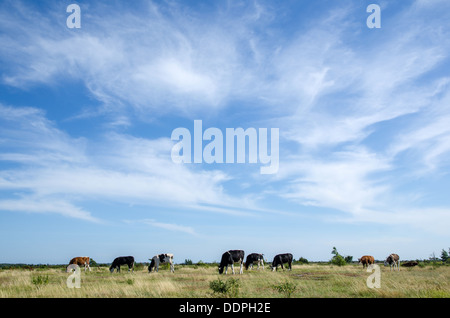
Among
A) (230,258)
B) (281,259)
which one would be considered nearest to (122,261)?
(230,258)

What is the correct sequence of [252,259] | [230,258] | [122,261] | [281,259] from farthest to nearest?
[252,259]
[122,261]
[281,259]
[230,258]

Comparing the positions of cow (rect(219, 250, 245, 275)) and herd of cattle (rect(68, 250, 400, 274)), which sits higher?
cow (rect(219, 250, 245, 275))

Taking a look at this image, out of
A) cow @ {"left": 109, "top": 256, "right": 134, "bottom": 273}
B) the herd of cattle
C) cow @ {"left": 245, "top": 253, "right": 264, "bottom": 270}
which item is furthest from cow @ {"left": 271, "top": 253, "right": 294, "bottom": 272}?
cow @ {"left": 109, "top": 256, "right": 134, "bottom": 273}

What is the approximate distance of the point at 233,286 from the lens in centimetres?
1511

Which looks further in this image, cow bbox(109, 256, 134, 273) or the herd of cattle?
cow bbox(109, 256, 134, 273)

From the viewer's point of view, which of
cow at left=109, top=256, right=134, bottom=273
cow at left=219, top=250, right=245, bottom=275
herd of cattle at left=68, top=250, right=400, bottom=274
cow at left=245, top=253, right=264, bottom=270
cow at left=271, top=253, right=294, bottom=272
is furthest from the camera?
cow at left=245, top=253, right=264, bottom=270

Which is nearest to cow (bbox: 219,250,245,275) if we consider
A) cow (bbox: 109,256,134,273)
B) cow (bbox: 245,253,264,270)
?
cow (bbox: 245,253,264,270)

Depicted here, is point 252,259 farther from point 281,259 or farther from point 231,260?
point 231,260

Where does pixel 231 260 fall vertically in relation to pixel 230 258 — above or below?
below

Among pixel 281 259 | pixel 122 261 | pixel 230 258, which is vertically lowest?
pixel 122 261

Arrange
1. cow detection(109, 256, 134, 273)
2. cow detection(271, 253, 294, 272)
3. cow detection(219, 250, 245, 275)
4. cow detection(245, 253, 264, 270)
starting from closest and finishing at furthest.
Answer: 1. cow detection(219, 250, 245, 275)
2. cow detection(271, 253, 294, 272)
3. cow detection(109, 256, 134, 273)
4. cow detection(245, 253, 264, 270)

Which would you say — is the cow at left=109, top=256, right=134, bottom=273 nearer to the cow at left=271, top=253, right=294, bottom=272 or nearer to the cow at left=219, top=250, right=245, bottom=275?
the cow at left=219, top=250, right=245, bottom=275
